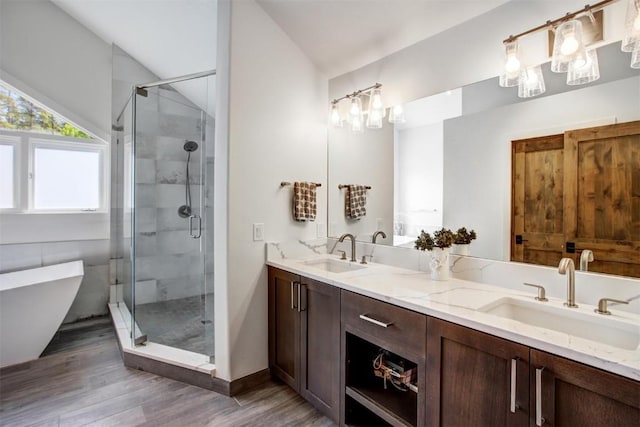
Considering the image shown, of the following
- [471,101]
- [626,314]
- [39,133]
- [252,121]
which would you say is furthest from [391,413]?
[39,133]

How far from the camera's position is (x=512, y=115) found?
1617 millimetres

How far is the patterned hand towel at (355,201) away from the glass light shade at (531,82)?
3.93 ft

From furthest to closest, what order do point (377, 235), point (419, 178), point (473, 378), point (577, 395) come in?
point (377, 235) < point (419, 178) < point (473, 378) < point (577, 395)

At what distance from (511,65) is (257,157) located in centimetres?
152

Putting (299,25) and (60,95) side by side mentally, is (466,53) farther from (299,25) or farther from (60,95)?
(60,95)

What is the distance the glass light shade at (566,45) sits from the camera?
1.36 m

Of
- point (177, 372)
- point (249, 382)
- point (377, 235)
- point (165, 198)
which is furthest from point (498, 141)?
point (165, 198)

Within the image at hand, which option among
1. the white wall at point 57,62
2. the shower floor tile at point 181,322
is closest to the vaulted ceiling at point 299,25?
the white wall at point 57,62

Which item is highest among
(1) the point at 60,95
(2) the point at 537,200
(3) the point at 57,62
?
(3) the point at 57,62

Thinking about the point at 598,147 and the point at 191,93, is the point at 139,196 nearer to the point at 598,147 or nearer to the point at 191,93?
the point at 191,93

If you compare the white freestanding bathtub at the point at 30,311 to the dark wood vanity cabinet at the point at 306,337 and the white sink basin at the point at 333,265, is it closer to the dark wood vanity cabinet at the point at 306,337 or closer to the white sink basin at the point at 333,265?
the dark wood vanity cabinet at the point at 306,337

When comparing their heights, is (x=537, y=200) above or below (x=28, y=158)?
below

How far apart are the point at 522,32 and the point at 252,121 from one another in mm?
1574

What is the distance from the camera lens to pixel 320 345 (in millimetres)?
1839
